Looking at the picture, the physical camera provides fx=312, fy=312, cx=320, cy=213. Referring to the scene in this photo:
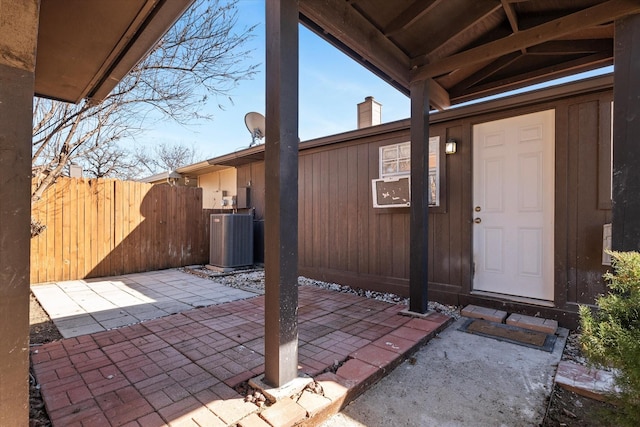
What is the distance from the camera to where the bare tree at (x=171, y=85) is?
4.14 metres

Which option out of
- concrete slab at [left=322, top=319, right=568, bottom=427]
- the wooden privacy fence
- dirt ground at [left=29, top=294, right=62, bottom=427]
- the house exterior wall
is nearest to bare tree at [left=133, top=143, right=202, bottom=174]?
the house exterior wall

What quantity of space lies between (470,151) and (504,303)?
1779 millimetres

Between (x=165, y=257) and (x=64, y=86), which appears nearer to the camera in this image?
(x=64, y=86)

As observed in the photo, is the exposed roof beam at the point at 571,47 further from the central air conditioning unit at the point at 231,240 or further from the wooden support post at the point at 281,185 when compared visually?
the central air conditioning unit at the point at 231,240

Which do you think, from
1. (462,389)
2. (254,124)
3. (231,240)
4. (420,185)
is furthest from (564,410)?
(254,124)

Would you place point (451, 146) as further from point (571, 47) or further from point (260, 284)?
point (260, 284)

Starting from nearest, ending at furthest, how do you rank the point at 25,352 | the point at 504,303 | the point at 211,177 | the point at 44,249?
the point at 25,352 < the point at 504,303 < the point at 44,249 < the point at 211,177

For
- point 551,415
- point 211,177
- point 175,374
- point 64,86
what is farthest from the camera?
point 211,177

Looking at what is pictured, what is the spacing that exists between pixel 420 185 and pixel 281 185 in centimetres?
185

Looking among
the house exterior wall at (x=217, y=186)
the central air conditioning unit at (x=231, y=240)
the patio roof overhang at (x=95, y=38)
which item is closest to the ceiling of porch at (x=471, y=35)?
the patio roof overhang at (x=95, y=38)

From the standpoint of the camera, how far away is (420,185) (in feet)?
10.6

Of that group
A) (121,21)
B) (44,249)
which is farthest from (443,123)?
(44,249)

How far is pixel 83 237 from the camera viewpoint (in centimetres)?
546

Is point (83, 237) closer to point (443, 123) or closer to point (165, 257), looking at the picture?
point (165, 257)
